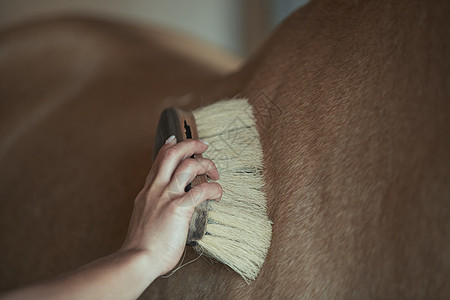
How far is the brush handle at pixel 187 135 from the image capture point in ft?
1.80

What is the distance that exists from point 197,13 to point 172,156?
244 centimetres

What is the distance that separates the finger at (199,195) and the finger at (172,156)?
0.03 m

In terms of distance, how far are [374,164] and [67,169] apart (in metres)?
0.66

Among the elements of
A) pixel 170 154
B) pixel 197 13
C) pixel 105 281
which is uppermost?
pixel 197 13

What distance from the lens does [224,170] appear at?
61cm

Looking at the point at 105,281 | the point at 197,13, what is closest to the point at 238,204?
the point at 105,281

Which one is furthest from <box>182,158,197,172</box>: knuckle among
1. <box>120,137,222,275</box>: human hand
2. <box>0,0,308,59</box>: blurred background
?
<box>0,0,308,59</box>: blurred background

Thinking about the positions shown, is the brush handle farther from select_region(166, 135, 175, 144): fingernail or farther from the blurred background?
the blurred background

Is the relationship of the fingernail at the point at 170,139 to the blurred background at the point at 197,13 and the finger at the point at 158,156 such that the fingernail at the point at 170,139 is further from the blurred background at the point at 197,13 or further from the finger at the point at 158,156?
the blurred background at the point at 197,13

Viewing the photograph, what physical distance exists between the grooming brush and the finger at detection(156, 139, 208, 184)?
0.05 ft

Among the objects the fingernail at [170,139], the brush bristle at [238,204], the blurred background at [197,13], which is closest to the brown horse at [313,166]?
the brush bristle at [238,204]

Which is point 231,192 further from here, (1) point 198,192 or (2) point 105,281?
(2) point 105,281

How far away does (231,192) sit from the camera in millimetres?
593

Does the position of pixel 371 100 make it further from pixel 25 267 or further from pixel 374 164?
pixel 25 267
